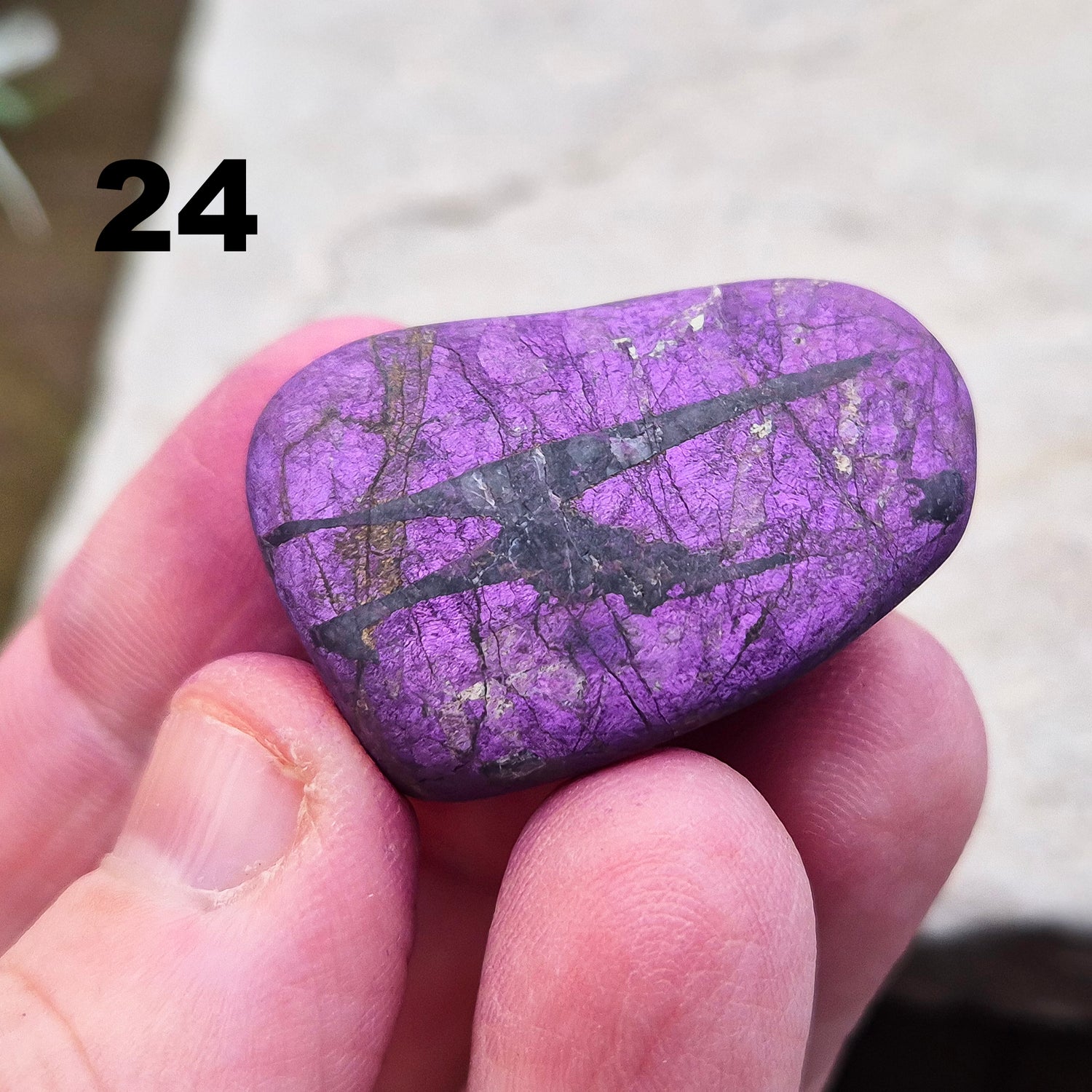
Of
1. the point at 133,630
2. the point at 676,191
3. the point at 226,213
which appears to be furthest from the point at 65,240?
the point at 133,630

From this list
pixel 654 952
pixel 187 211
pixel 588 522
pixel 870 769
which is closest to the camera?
pixel 654 952

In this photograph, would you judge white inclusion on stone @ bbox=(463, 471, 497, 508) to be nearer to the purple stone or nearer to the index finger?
the purple stone

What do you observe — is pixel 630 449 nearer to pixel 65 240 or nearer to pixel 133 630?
pixel 133 630

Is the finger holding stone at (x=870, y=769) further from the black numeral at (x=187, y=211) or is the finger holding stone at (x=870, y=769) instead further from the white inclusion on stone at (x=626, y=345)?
the black numeral at (x=187, y=211)

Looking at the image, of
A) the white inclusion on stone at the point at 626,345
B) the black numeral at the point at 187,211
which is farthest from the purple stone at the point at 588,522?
the black numeral at the point at 187,211

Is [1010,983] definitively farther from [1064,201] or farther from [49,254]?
[49,254]

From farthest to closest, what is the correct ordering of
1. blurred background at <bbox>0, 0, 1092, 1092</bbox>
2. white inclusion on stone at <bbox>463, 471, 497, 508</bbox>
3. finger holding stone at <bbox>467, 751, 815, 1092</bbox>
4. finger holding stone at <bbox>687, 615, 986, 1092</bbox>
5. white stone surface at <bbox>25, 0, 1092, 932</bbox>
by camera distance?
white stone surface at <bbox>25, 0, 1092, 932</bbox>
blurred background at <bbox>0, 0, 1092, 1092</bbox>
finger holding stone at <bbox>687, 615, 986, 1092</bbox>
white inclusion on stone at <bbox>463, 471, 497, 508</bbox>
finger holding stone at <bbox>467, 751, 815, 1092</bbox>

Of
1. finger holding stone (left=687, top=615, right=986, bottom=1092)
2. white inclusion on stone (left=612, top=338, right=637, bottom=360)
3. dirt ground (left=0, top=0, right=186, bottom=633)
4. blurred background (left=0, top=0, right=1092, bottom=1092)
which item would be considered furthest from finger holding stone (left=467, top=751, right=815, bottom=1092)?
dirt ground (left=0, top=0, right=186, bottom=633)
